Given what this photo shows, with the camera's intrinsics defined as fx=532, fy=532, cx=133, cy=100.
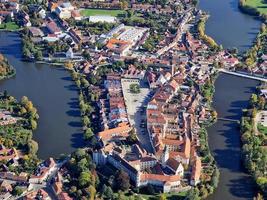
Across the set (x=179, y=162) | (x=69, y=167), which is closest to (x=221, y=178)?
(x=179, y=162)

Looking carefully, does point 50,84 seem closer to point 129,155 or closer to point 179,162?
point 129,155

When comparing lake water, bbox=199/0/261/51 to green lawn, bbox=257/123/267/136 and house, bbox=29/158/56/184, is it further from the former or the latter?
house, bbox=29/158/56/184

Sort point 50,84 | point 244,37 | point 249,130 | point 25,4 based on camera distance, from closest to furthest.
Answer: point 249,130 < point 50,84 < point 244,37 < point 25,4

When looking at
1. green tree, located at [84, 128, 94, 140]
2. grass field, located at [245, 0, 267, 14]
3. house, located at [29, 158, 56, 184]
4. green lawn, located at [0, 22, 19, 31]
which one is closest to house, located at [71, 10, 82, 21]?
green lawn, located at [0, 22, 19, 31]

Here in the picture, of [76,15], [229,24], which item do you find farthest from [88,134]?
[229,24]

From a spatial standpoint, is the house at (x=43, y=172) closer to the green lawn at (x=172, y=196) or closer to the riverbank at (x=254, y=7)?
the green lawn at (x=172, y=196)

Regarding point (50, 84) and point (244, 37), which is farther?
point (244, 37)

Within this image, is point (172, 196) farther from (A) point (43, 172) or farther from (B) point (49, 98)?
(B) point (49, 98)
